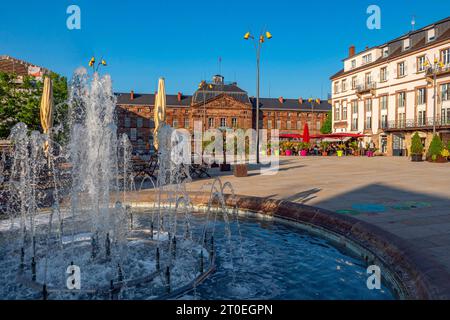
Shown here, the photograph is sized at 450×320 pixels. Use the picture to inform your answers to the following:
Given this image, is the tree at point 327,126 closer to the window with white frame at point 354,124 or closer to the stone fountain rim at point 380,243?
the window with white frame at point 354,124

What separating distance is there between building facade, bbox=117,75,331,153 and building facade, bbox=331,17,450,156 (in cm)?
2042

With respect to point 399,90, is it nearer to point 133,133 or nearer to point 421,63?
point 421,63

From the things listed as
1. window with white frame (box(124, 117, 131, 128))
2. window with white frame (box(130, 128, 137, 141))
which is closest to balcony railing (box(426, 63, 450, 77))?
window with white frame (box(130, 128, 137, 141))

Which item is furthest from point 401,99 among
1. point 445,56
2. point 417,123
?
point 445,56

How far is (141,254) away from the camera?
5992mm

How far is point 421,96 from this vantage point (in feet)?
129

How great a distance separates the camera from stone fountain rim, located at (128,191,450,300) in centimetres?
376

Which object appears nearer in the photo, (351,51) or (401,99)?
(401,99)

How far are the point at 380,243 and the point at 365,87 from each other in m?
47.1

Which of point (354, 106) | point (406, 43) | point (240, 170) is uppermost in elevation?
point (406, 43)

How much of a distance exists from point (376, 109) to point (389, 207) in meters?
41.8

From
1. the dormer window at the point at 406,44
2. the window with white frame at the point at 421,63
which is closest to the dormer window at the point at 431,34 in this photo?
the window with white frame at the point at 421,63

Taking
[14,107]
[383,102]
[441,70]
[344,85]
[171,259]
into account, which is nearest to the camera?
[171,259]
